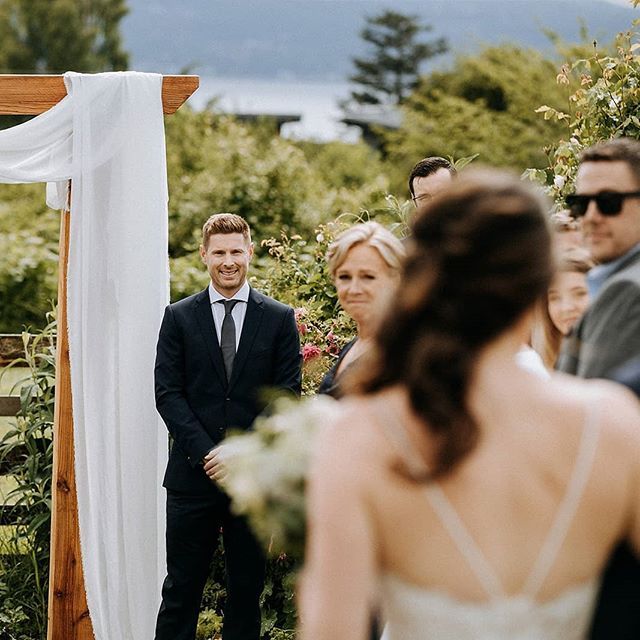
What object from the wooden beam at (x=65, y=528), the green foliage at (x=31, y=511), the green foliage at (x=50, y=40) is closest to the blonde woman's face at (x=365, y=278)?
the wooden beam at (x=65, y=528)

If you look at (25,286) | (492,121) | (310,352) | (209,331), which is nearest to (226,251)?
(209,331)

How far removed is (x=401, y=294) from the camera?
63.4 inches

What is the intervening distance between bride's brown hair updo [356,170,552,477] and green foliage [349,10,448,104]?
189 feet

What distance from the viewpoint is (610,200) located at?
8.58ft

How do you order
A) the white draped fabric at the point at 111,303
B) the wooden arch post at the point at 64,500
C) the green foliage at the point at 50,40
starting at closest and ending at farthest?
1. the white draped fabric at the point at 111,303
2. the wooden arch post at the point at 64,500
3. the green foliage at the point at 50,40

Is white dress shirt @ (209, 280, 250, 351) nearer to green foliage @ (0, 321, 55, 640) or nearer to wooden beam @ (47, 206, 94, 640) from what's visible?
wooden beam @ (47, 206, 94, 640)

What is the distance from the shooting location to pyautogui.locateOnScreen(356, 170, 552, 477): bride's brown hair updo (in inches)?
62.3

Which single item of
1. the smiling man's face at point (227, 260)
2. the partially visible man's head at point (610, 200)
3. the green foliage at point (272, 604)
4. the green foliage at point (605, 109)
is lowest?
the green foliage at point (272, 604)

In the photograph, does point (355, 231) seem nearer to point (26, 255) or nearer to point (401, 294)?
point (401, 294)

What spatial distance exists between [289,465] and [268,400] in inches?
81.3

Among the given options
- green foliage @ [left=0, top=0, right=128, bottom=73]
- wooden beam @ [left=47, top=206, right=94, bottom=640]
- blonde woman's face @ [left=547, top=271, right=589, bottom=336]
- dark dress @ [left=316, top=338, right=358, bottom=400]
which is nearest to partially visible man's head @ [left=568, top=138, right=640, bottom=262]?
blonde woman's face @ [left=547, top=271, right=589, bottom=336]

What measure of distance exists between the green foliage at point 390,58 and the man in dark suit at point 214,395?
5508 centimetres

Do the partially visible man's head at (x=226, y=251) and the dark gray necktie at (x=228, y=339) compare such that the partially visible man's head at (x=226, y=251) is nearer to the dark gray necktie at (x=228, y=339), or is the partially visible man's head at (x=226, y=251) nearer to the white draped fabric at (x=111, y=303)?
the dark gray necktie at (x=228, y=339)

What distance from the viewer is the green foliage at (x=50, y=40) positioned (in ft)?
146
